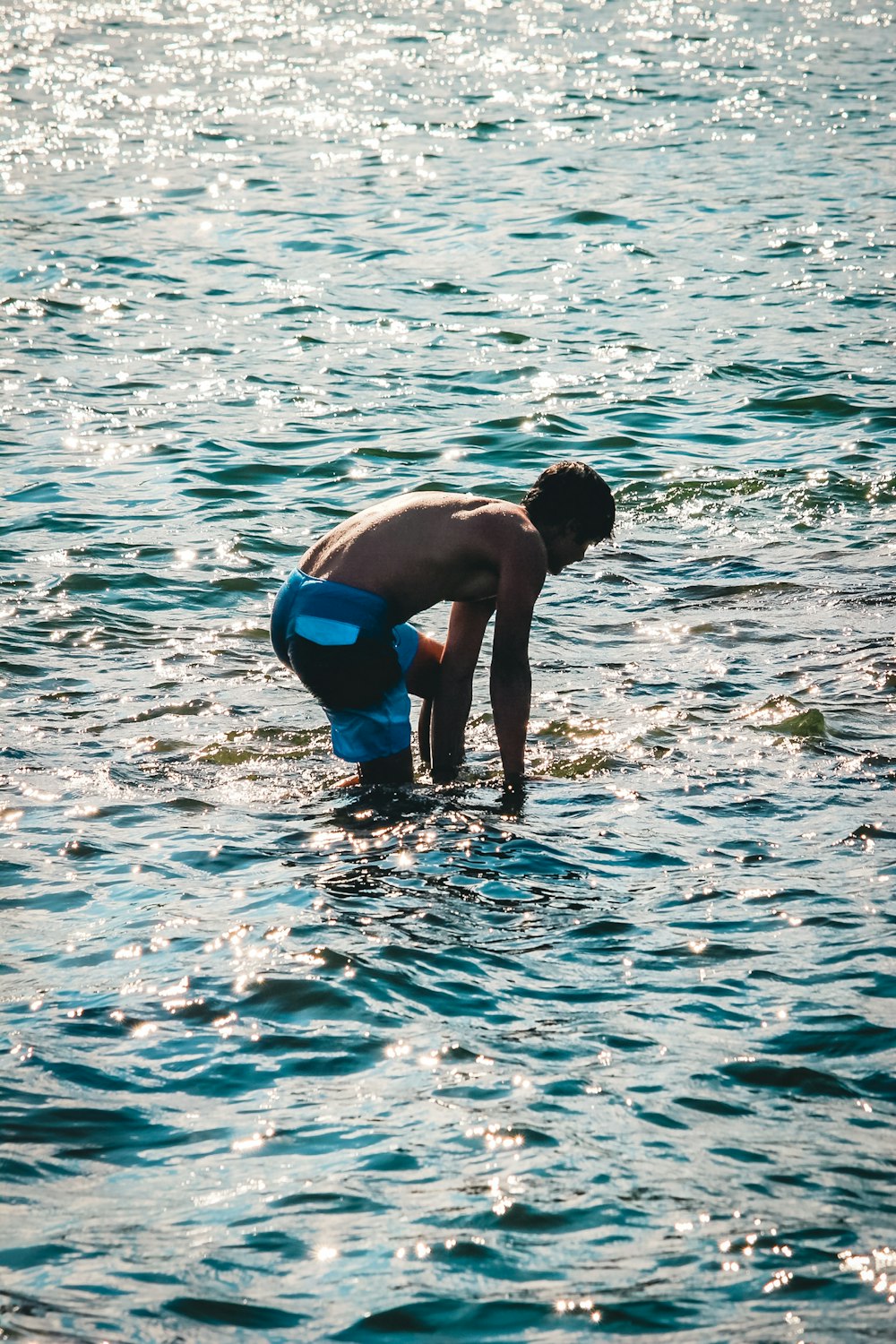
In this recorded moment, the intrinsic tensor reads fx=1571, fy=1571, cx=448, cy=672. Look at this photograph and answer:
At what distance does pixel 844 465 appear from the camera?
1138cm

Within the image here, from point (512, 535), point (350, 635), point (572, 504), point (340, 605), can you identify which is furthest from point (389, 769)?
point (572, 504)

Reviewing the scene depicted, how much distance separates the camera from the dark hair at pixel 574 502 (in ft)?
20.9

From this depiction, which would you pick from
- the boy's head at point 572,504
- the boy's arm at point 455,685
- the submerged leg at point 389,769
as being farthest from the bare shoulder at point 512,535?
the submerged leg at point 389,769

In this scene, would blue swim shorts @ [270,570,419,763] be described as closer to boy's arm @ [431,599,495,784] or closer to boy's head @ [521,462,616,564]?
boy's arm @ [431,599,495,784]

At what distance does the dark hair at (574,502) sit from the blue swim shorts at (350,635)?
2.49ft

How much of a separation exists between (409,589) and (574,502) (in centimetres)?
76

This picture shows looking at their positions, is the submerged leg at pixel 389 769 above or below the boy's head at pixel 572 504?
below

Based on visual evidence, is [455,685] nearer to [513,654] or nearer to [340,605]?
[513,654]

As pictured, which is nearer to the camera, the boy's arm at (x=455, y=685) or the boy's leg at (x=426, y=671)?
the boy's arm at (x=455, y=685)

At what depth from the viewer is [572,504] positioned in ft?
21.0

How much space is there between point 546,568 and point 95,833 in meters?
2.12

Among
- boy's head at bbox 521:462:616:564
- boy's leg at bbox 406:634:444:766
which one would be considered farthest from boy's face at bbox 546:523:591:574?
boy's leg at bbox 406:634:444:766

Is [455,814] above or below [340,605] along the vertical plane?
below

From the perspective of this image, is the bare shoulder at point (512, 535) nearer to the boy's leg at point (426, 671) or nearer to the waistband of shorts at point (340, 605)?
the waistband of shorts at point (340, 605)
